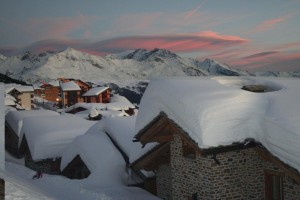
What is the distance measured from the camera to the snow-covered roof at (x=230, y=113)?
11.6 m

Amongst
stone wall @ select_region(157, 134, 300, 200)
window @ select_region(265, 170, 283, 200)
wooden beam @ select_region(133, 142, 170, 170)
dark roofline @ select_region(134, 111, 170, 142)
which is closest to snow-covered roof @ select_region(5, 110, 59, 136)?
wooden beam @ select_region(133, 142, 170, 170)

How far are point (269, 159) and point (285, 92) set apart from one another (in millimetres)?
2757

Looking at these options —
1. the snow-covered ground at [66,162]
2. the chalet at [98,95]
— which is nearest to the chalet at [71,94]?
the chalet at [98,95]

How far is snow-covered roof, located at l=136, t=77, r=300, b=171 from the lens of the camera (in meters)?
11.6

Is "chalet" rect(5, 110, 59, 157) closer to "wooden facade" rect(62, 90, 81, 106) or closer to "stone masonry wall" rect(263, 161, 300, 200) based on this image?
"stone masonry wall" rect(263, 161, 300, 200)

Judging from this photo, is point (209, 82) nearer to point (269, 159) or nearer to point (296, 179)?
point (269, 159)

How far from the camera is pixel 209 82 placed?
1502 cm

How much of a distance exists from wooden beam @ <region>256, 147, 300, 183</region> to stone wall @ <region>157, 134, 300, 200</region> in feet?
1.62

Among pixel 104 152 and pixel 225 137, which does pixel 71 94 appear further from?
pixel 225 137

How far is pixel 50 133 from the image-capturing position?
2858cm

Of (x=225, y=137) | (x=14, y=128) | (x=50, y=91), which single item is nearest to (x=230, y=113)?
(x=225, y=137)

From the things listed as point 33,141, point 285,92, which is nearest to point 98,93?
point 33,141

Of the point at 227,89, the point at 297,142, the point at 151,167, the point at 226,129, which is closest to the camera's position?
the point at 297,142

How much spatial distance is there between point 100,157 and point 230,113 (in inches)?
421
